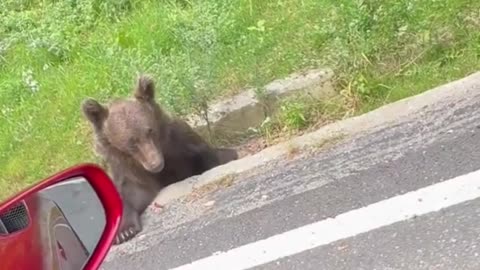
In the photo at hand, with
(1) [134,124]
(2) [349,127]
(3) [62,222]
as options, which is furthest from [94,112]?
(3) [62,222]

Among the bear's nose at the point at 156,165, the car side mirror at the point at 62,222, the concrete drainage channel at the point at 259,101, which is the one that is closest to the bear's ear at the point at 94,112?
the bear's nose at the point at 156,165

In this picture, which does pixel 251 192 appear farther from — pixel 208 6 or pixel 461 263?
pixel 208 6

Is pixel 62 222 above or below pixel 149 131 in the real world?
above

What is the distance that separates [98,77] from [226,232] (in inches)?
117

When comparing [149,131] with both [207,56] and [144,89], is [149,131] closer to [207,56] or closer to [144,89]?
[144,89]

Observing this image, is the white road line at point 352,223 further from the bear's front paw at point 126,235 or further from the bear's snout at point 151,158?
the bear's snout at point 151,158

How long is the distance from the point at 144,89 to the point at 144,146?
353 mm

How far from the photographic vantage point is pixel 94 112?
6215 millimetres

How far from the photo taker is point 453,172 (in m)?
4.72

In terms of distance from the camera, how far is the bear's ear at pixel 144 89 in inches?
245

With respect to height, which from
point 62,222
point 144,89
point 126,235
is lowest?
point 126,235

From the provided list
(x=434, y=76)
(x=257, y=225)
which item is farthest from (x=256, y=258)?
(x=434, y=76)

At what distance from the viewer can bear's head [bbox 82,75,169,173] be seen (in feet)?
20.4

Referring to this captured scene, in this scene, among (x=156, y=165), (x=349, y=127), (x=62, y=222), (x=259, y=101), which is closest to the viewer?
(x=62, y=222)
